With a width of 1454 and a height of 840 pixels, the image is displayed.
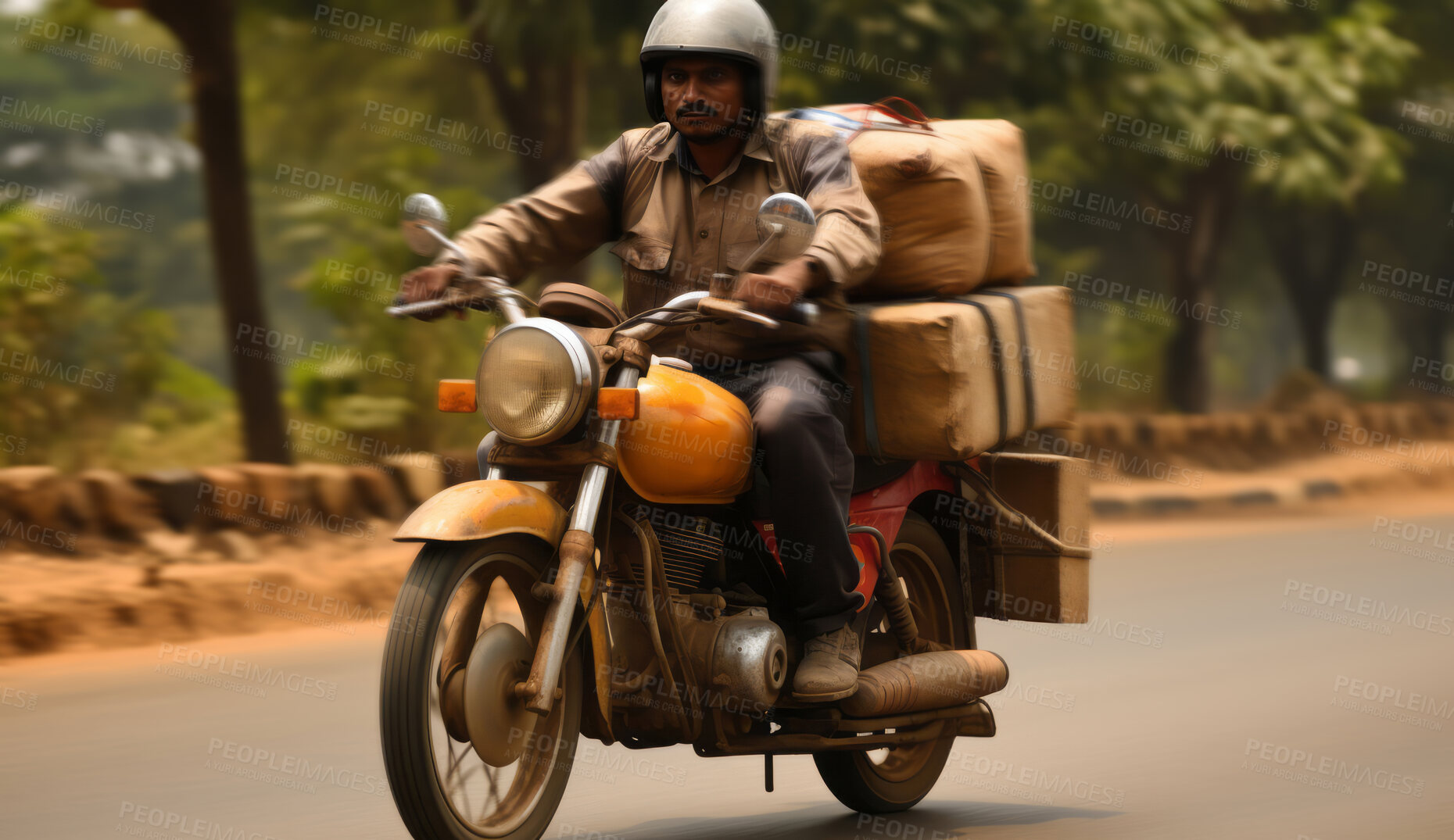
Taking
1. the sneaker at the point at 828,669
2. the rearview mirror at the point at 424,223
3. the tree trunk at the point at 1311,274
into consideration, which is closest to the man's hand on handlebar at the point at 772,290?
the rearview mirror at the point at 424,223

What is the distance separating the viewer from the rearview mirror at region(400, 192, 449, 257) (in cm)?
427

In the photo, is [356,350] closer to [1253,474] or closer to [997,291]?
[997,291]

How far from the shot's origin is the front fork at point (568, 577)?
3.77m

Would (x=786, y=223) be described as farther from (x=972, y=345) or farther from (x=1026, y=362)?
(x=1026, y=362)

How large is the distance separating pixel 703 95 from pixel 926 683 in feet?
5.24

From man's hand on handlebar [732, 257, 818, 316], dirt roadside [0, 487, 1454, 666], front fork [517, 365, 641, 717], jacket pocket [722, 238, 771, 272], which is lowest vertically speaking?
dirt roadside [0, 487, 1454, 666]

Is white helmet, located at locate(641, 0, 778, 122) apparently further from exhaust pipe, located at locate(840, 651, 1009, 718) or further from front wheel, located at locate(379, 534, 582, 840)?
exhaust pipe, located at locate(840, 651, 1009, 718)

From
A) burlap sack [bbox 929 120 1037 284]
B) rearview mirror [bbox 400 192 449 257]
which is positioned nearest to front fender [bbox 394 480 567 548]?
rearview mirror [bbox 400 192 449 257]

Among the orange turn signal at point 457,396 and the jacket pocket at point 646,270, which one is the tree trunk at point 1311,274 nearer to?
the jacket pocket at point 646,270

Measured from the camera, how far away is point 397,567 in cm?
961

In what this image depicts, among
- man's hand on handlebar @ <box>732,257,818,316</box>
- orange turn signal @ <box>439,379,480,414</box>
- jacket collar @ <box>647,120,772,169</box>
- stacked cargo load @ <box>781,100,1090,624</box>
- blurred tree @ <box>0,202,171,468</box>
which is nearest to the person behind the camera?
man's hand on handlebar @ <box>732,257,818,316</box>

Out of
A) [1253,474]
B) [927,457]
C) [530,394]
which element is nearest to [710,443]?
[530,394]

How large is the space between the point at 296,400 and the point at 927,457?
822 centimetres

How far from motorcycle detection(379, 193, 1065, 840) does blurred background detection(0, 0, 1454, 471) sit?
7.00m
